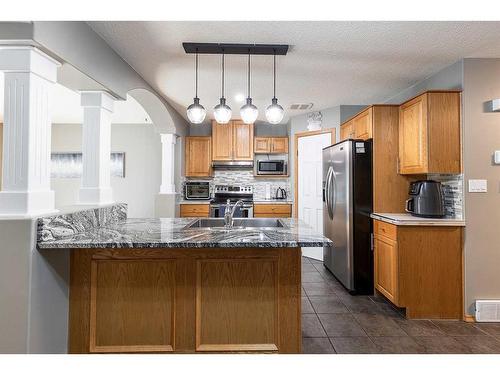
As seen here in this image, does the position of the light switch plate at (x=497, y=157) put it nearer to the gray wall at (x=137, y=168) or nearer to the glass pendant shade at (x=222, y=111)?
the glass pendant shade at (x=222, y=111)

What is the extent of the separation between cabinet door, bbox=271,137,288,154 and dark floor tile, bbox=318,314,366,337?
3.24m

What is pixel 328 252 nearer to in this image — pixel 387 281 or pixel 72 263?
pixel 387 281

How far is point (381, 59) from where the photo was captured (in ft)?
9.09

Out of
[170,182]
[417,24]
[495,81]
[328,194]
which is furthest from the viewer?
[170,182]

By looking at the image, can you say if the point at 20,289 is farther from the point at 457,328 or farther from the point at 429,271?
the point at 457,328

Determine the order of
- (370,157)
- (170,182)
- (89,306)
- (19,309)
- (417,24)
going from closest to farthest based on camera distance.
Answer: (19,309)
(89,306)
(417,24)
(370,157)
(170,182)

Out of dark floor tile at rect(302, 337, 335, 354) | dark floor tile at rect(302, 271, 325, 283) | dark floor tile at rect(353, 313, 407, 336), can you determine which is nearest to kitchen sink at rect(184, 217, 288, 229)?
dark floor tile at rect(302, 337, 335, 354)

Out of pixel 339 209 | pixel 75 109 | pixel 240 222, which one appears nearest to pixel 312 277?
pixel 339 209

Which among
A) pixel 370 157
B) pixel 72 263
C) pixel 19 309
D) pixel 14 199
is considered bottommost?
pixel 19 309

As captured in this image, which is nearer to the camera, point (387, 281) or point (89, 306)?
point (89, 306)

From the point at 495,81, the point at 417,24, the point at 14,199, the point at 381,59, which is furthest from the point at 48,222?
the point at 495,81

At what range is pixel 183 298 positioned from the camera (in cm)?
188

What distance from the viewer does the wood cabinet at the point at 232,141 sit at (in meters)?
5.34

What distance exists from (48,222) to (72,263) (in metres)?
0.34
